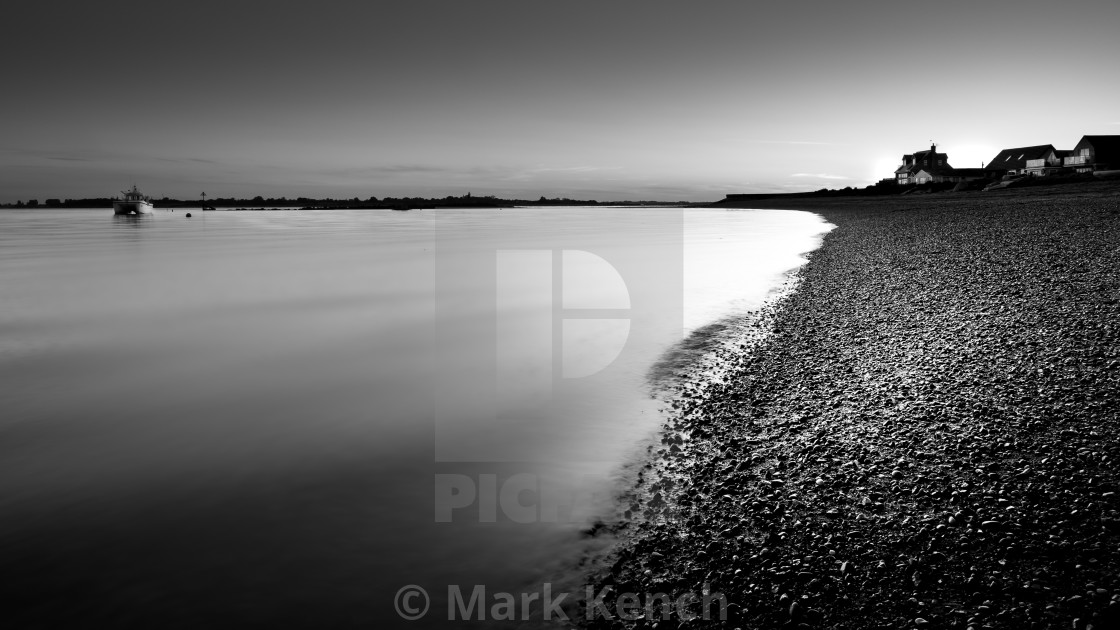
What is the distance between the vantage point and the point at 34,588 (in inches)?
200

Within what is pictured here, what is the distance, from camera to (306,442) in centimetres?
835

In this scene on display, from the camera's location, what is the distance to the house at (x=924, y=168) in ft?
305

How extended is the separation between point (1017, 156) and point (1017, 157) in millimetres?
299

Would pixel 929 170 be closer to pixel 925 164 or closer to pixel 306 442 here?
pixel 925 164

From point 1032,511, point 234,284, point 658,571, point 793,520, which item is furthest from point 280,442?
point 234,284

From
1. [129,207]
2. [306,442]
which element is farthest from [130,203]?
[306,442]

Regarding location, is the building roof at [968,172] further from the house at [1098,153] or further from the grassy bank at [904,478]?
the grassy bank at [904,478]

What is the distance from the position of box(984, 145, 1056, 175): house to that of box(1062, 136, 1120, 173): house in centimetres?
787

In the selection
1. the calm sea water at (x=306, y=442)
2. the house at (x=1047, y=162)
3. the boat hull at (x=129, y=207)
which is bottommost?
the calm sea water at (x=306, y=442)

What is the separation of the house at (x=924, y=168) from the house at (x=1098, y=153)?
1655 cm

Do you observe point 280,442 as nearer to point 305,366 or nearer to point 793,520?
point 305,366

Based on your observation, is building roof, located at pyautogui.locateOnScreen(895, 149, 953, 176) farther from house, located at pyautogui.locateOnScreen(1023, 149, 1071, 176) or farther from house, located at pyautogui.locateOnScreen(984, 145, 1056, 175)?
house, located at pyautogui.locateOnScreen(1023, 149, 1071, 176)

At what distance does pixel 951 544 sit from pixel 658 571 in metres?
2.10

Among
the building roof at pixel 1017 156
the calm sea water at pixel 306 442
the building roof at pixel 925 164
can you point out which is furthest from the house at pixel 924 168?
the calm sea water at pixel 306 442
